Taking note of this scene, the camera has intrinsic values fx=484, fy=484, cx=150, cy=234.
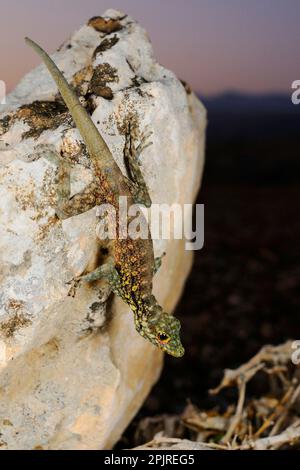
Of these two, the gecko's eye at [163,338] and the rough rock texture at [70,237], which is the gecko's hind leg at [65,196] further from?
the gecko's eye at [163,338]

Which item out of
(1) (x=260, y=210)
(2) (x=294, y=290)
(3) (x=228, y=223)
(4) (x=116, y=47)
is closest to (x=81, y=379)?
(4) (x=116, y=47)

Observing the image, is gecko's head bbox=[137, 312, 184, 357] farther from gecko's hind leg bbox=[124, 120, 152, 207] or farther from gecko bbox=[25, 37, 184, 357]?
gecko's hind leg bbox=[124, 120, 152, 207]

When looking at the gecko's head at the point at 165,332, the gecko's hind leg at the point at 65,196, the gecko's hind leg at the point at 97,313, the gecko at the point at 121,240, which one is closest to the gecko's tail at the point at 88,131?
the gecko at the point at 121,240

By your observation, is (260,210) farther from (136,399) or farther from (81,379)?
(81,379)

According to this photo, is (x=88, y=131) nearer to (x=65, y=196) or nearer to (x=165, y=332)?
(x=65, y=196)

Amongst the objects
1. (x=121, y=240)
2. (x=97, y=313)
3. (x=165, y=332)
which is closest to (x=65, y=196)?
(x=121, y=240)

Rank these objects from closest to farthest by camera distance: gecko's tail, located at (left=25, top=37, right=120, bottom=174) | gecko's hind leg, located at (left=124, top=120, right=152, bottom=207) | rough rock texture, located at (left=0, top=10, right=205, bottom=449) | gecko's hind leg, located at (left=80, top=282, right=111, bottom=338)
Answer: rough rock texture, located at (left=0, top=10, right=205, bottom=449) < gecko's tail, located at (left=25, top=37, right=120, bottom=174) < gecko's hind leg, located at (left=124, top=120, right=152, bottom=207) < gecko's hind leg, located at (left=80, top=282, right=111, bottom=338)

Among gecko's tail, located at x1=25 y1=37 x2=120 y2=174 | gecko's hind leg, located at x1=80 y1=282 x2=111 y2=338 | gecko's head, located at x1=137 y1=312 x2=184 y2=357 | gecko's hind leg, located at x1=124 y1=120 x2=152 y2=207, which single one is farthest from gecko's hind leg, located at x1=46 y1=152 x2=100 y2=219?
gecko's head, located at x1=137 y1=312 x2=184 y2=357
